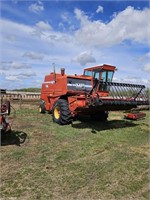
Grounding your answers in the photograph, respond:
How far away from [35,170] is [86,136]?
3.33 m

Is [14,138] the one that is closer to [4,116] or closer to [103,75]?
[4,116]

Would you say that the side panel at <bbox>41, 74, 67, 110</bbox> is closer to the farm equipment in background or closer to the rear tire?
the rear tire

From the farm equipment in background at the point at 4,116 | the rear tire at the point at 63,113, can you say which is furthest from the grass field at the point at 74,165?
the rear tire at the point at 63,113

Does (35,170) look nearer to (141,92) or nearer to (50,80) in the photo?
(141,92)

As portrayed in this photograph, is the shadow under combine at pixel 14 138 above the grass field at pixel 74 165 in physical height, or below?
above

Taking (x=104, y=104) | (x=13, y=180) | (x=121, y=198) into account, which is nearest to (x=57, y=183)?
(x=13, y=180)

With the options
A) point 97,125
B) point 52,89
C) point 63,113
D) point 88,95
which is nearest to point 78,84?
point 52,89

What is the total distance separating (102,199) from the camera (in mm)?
3848

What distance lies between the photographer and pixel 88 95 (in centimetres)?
859

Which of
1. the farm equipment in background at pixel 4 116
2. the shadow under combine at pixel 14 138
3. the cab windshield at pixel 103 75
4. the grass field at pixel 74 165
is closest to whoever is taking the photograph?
the grass field at pixel 74 165

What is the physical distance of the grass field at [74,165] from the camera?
408 centimetres

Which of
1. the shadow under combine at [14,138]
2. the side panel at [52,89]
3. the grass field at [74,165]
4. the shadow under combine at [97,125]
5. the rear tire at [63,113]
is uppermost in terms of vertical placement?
the side panel at [52,89]

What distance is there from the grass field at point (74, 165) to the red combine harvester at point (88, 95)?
98 cm

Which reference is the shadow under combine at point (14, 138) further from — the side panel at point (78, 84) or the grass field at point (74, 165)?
the side panel at point (78, 84)
